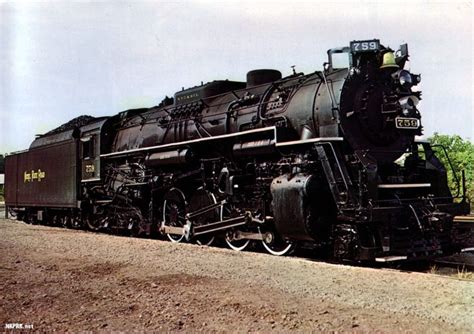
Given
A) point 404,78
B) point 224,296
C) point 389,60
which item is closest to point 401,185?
point 404,78

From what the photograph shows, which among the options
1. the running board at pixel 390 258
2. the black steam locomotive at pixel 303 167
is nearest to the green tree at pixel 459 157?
the black steam locomotive at pixel 303 167

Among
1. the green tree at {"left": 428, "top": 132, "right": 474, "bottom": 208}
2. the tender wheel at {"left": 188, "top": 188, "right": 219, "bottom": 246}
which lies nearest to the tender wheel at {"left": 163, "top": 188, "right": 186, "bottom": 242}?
the tender wheel at {"left": 188, "top": 188, "right": 219, "bottom": 246}

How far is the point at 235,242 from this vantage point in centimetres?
1042

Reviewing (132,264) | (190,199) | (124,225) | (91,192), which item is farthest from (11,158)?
(132,264)

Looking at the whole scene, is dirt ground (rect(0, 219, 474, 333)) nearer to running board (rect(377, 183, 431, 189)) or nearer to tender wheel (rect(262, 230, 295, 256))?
tender wheel (rect(262, 230, 295, 256))

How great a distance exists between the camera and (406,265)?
8.20 meters

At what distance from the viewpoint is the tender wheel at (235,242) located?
1010 cm

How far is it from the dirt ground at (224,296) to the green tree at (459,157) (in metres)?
15.2

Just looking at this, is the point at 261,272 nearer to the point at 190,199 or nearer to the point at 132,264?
the point at 132,264

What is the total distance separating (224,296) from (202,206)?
219 inches

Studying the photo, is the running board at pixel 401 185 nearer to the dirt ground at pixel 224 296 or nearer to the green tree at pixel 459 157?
the dirt ground at pixel 224 296

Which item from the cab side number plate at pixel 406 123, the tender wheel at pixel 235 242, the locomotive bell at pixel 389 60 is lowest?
the tender wheel at pixel 235 242

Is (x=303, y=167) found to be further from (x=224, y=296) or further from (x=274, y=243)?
(x=224, y=296)

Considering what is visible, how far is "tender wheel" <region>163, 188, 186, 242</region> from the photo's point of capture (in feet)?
39.0
